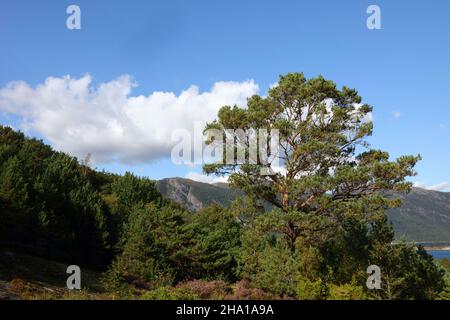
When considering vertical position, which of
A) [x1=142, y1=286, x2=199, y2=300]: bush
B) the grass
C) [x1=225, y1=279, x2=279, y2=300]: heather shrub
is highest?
[x1=142, y1=286, x2=199, y2=300]: bush

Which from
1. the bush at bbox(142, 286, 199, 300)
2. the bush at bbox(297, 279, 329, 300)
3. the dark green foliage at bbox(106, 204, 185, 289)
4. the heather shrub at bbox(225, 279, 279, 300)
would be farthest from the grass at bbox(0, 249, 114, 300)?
the bush at bbox(297, 279, 329, 300)

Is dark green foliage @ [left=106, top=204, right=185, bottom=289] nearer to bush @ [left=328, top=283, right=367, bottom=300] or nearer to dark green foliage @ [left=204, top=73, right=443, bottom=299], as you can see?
dark green foliage @ [left=204, top=73, right=443, bottom=299]

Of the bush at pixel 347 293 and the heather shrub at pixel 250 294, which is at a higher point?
the bush at pixel 347 293

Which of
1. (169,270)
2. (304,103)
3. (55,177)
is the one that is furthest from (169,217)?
(304,103)

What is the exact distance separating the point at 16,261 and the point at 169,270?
462 inches

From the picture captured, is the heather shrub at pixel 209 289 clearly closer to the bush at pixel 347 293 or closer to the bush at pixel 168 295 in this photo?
the bush at pixel 347 293

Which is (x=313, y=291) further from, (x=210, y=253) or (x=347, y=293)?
(x=210, y=253)

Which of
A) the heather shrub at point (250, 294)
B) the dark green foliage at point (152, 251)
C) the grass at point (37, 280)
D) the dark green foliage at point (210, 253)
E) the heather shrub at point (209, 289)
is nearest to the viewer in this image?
the grass at point (37, 280)

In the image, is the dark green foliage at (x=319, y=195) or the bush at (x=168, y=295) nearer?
the bush at (x=168, y=295)

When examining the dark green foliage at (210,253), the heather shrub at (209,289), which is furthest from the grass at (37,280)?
the dark green foliage at (210,253)

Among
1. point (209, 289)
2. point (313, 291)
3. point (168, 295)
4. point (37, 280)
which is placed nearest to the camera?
point (168, 295)

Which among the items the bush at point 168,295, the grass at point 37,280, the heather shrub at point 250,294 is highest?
the bush at point 168,295

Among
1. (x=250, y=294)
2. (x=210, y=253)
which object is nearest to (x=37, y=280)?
(x=250, y=294)
